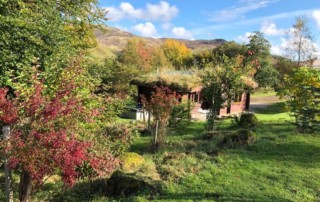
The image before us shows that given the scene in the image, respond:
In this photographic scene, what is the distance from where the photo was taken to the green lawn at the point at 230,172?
769 centimetres

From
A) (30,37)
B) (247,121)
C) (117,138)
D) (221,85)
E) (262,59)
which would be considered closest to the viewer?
(117,138)

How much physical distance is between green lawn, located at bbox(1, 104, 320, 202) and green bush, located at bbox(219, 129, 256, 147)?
30 centimetres

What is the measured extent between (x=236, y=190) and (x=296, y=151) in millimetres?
5027

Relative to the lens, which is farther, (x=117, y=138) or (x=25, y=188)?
(x=117, y=138)

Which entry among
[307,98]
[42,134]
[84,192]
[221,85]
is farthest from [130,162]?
[221,85]

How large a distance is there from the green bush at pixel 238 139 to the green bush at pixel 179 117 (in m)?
4.12

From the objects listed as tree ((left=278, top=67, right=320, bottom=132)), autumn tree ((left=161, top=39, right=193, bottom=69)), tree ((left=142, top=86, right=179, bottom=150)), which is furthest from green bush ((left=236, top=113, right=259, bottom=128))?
autumn tree ((left=161, top=39, right=193, bottom=69))

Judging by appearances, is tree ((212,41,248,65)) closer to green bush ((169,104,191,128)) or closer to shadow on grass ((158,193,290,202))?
green bush ((169,104,191,128))

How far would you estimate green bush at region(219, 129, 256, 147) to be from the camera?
40.9 ft

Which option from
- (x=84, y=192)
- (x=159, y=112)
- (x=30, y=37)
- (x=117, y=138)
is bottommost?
(x=84, y=192)

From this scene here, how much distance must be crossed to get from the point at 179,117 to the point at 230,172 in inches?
305

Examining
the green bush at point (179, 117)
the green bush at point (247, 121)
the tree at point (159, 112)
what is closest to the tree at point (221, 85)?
the green bush at point (179, 117)

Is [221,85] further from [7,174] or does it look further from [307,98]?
[7,174]

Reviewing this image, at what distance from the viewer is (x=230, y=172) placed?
30.8 feet
